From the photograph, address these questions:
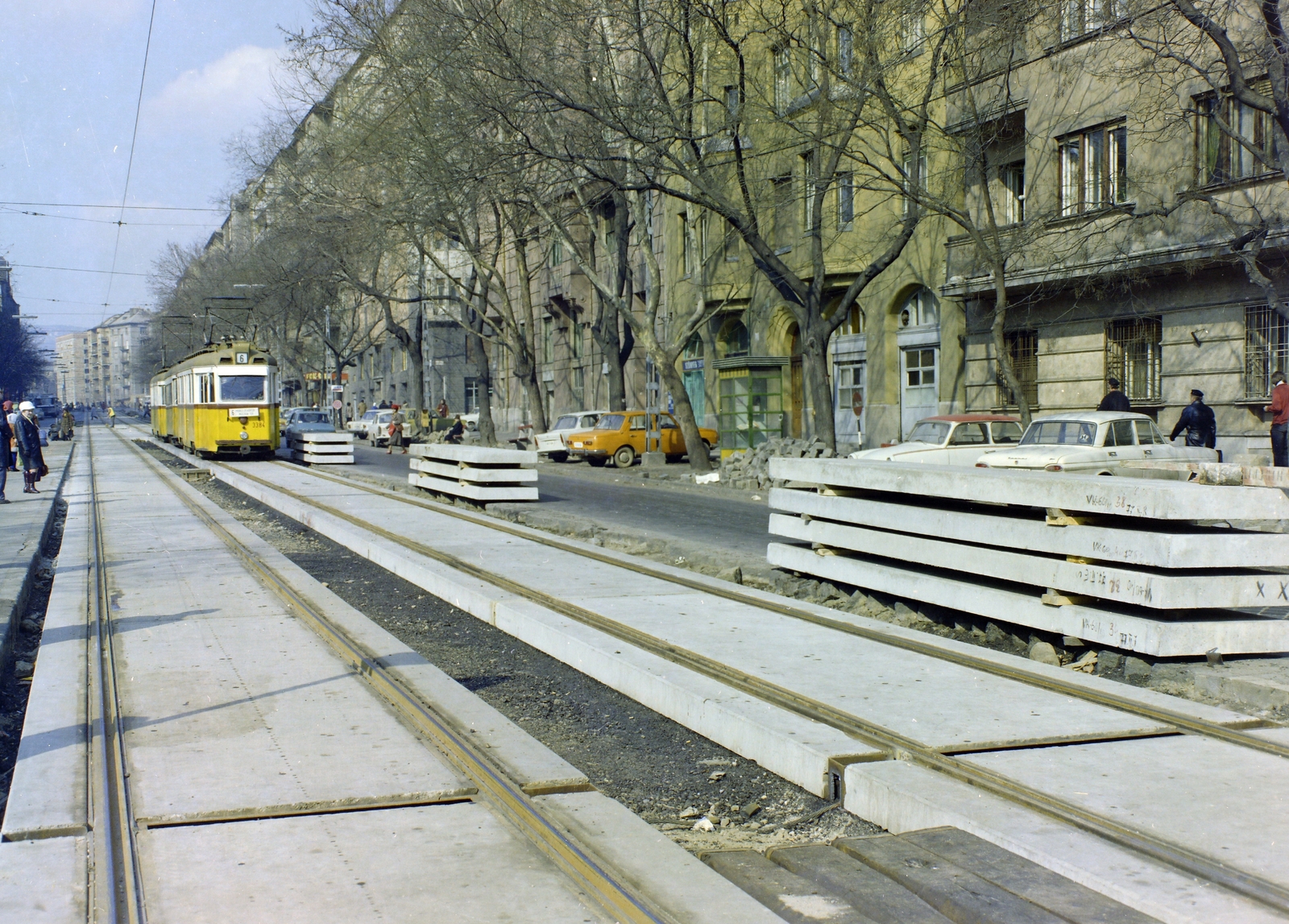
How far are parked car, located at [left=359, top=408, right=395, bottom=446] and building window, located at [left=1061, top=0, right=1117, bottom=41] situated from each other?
31.0m

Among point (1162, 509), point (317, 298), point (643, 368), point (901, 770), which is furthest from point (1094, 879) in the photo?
point (317, 298)

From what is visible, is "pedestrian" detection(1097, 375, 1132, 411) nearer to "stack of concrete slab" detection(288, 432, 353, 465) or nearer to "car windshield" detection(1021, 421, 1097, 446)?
"car windshield" detection(1021, 421, 1097, 446)

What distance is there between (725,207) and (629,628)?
51.3ft

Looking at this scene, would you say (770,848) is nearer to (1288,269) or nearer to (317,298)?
(1288,269)

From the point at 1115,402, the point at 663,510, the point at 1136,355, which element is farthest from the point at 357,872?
the point at 1136,355

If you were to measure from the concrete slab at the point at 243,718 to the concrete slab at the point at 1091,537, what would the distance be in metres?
3.47

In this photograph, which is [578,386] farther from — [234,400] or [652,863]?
[652,863]

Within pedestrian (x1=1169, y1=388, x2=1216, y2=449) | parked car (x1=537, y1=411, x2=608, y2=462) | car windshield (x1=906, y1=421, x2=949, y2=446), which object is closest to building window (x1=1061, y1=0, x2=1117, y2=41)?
pedestrian (x1=1169, y1=388, x2=1216, y2=449)

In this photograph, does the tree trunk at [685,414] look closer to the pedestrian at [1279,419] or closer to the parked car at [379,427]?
the pedestrian at [1279,419]

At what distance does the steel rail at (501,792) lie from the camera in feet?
11.3

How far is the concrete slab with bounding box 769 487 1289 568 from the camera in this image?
571 cm

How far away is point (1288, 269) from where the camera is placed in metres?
18.8

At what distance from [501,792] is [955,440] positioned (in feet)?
50.0

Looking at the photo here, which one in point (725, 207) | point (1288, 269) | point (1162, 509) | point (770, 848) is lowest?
point (770, 848)
